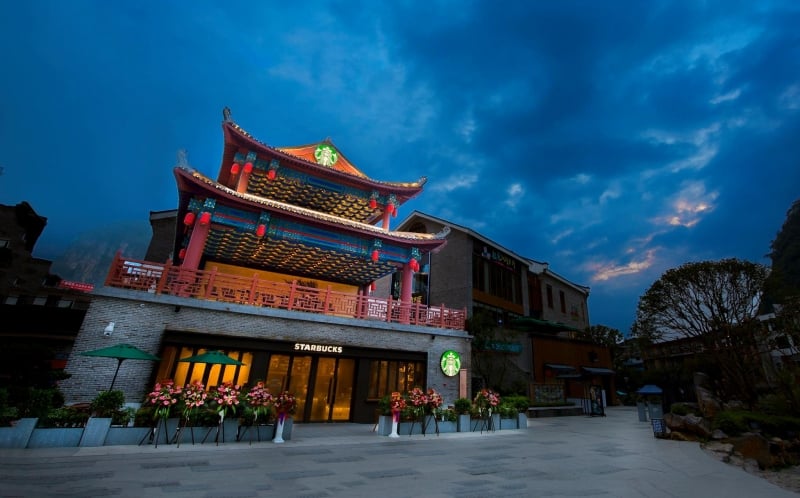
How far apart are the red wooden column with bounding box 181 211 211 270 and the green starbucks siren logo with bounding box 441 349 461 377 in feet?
36.6

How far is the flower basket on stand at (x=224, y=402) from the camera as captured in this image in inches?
365

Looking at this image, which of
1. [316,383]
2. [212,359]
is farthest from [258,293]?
[316,383]

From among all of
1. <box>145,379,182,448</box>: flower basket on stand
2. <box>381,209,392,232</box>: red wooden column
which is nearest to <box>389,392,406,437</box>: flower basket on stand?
<box>145,379,182,448</box>: flower basket on stand

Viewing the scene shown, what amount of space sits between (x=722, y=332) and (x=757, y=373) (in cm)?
402

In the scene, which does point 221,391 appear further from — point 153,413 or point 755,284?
point 755,284

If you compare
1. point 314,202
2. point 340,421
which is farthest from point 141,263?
point 340,421

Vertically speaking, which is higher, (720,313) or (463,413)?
(720,313)

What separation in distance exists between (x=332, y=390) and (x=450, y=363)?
5.44 m

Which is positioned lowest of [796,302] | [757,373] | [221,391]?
[221,391]

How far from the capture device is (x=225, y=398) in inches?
370

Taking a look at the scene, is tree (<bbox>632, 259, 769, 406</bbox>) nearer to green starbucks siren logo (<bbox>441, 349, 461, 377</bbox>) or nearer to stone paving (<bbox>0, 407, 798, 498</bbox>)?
stone paving (<bbox>0, 407, 798, 498</bbox>)

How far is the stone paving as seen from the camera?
5469 millimetres

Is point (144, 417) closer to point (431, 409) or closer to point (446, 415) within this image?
point (431, 409)

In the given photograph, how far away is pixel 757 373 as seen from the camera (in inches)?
671
